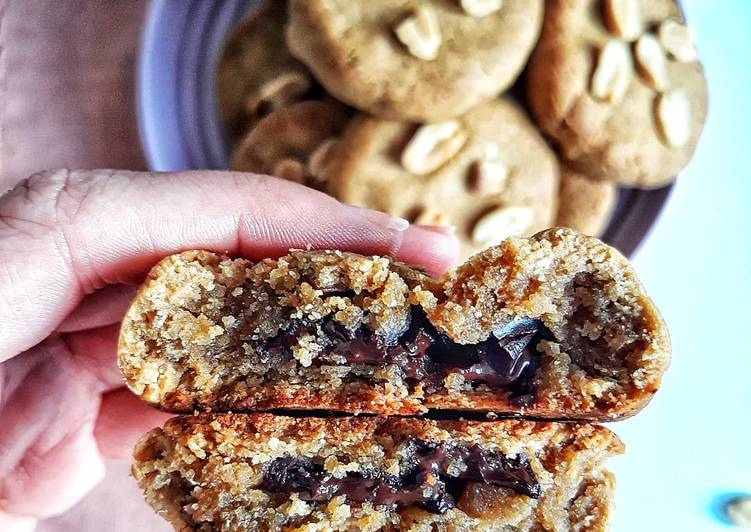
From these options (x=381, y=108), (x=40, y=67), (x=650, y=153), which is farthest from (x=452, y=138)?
(x=40, y=67)

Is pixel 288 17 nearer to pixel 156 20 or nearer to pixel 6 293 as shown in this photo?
pixel 156 20

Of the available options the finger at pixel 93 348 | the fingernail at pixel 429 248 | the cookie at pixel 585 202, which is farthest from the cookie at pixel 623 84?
the finger at pixel 93 348

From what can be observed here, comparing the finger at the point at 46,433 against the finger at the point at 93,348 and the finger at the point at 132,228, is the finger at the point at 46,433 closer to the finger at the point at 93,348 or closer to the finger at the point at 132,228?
the finger at the point at 93,348

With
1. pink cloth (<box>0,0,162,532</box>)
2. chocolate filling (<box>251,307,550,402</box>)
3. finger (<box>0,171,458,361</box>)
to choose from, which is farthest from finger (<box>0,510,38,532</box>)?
chocolate filling (<box>251,307,550,402</box>)

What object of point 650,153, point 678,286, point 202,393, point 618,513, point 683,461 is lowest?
point 618,513

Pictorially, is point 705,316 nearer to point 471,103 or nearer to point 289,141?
point 471,103

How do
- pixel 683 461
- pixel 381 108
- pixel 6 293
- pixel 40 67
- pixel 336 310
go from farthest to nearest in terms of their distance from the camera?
1. pixel 683 461
2. pixel 40 67
3. pixel 381 108
4. pixel 6 293
5. pixel 336 310
